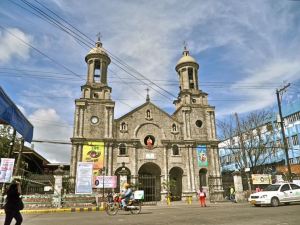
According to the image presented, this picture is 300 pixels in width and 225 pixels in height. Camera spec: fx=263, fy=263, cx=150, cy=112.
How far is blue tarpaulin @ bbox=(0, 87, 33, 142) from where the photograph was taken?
25.0 feet

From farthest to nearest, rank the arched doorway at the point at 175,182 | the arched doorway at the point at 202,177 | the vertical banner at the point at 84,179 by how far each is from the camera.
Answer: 1. the arched doorway at the point at 202,177
2. the arched doorway at the point at 175,182
3. the vertical banner at the point at 84,179

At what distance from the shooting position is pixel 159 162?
29781mm

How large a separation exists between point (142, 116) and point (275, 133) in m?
21.5

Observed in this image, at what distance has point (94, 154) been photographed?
2783 centimetres

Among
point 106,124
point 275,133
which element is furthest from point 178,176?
point 275,133

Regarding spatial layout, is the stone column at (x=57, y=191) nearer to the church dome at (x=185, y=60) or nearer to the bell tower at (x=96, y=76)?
the bell tower at (x=96, y=76)

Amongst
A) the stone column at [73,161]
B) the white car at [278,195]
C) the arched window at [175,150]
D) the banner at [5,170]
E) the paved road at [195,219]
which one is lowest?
the paved road at [195,219]

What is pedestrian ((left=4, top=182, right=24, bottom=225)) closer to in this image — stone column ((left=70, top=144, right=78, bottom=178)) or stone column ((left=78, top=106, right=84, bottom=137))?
stone column ((left=70, top=144, right=78, bottom=178))

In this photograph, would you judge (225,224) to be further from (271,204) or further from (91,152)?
(91,152)

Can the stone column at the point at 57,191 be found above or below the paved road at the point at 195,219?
above

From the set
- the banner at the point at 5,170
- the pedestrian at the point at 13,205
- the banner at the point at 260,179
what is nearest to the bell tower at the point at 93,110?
the banner at the point at 5,170

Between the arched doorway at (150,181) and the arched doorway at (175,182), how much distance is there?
1.56 m

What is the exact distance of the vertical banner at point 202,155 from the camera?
30.7m

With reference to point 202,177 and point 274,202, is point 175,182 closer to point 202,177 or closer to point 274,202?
point 202,177
